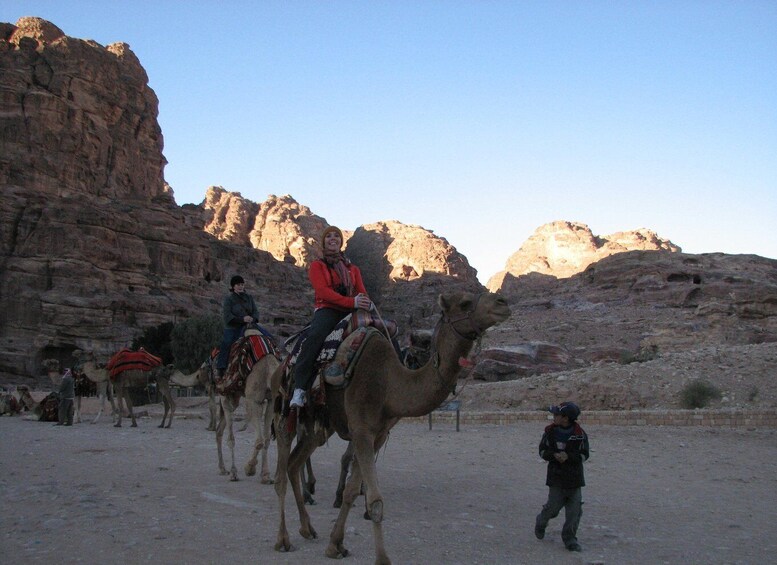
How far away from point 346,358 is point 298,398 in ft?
2.37

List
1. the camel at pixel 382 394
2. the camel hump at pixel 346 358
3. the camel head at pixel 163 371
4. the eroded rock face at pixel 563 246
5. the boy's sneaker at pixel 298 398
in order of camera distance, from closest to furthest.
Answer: the camel at pixel 382 394
the camel hump at pixel 346 358
the boy's sneaker at pixel 298 398
the camel head at pixel 163 371
the eroded rock face at pixel 563 246

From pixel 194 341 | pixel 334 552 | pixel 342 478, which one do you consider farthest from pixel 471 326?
pixel 194 341

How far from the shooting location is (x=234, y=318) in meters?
11.7

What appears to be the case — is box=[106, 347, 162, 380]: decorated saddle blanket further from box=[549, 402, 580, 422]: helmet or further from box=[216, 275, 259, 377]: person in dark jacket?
box=[549, 402, 580, 422]: helmet

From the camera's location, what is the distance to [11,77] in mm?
82562

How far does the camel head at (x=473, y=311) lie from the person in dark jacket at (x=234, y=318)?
6.29 metres

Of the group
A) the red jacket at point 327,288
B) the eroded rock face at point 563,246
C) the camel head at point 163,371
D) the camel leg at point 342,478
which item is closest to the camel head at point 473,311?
the red jacket at point 327,288

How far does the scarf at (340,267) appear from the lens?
24.3ft

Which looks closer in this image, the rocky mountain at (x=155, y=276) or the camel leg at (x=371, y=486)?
the camel leg at (x=371, y=486)

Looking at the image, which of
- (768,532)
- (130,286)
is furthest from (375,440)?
(130,286)

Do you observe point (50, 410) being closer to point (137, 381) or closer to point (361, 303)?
point (137, 381)

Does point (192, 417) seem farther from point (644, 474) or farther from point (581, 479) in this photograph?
point (581, 479)

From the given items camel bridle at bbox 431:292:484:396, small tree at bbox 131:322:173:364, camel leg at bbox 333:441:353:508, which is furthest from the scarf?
small tree at bbox 131:322:173:364

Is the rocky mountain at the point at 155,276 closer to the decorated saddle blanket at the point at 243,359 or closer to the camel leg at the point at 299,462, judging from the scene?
the decorated saddle blanket at the point at 243,359
